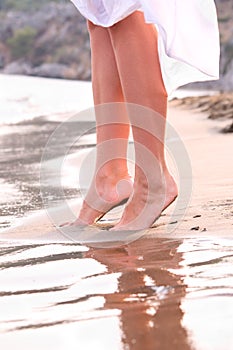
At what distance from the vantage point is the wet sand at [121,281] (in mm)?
1131

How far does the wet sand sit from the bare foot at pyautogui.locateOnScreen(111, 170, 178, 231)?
0.04 metres

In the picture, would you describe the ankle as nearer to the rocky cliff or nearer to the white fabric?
the white fabric

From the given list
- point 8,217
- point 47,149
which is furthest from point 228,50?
point 8,217

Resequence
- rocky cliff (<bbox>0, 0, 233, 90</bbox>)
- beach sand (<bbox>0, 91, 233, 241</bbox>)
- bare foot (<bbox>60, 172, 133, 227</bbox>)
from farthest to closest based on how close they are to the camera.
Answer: rocky cliff (<bbox>0, 0, 233, 90</bbox>), bare foot (<bbox>60, 172, 133, 227</bbox>), beach sand (<bbox>0, 91, 233, 241</bbox>)

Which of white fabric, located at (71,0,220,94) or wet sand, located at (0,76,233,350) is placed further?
white fabric, located at (71,0,220,94)

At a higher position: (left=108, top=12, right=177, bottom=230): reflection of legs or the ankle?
(left=108, top=12, right=177, bottom=230): reflection of legs

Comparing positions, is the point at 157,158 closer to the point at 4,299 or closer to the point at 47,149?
the point at 4,299

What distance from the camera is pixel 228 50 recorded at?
117ft

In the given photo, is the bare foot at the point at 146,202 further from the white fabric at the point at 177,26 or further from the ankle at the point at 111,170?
the white fabric at the point at 177,26

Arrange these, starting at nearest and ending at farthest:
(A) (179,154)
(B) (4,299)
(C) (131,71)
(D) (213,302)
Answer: (D) (213,302) < (B) (4,299) < (C) (131,71) < (A) (179,154)

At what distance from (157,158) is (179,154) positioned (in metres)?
1.38

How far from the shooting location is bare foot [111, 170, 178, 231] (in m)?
2.03

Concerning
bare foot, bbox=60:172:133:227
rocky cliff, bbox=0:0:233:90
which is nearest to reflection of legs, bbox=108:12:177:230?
bare foot, bbox=60:172:133:227

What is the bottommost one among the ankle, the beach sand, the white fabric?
the beach sand
